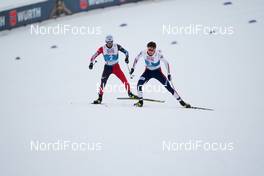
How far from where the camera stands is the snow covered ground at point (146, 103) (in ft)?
29.4

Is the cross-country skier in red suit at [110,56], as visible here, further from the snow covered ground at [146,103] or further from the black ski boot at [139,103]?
the snow covered ground at [146,103]

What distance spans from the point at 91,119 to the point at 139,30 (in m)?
5.52

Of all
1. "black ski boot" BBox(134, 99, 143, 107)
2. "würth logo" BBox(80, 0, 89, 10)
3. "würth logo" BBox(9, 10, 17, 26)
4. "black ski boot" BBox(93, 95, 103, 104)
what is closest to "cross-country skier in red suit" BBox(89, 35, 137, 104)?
"black ski boot" BBox(93, 95, 103, 104)

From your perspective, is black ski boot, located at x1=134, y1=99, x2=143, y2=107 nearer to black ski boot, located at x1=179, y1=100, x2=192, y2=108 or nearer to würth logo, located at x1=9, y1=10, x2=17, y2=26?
black ski boot, located at x1=179, y1=100, x2=192, y2=108

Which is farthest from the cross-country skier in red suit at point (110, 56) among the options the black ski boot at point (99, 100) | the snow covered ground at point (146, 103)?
the snow covered ground at point (146, 103)

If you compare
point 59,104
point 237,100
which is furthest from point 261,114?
point 59,104

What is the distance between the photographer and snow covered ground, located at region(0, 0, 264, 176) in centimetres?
897

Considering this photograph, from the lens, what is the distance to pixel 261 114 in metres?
9.80

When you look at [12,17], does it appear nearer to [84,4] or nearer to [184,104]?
[84,4]

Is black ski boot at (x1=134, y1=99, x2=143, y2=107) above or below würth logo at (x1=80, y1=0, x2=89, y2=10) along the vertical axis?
below

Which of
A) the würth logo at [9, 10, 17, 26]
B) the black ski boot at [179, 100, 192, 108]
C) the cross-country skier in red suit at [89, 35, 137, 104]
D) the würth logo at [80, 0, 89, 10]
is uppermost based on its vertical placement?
the würth logo at [80, 0, 89, 10]

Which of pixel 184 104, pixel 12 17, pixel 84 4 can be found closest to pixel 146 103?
pixel 184 104

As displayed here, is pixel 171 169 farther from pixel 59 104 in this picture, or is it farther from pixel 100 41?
pixel 100 41

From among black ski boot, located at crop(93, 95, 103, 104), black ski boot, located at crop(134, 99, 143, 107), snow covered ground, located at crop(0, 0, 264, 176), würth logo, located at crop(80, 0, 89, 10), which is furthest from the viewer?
würth logo, located at crop(80, 0, 89, 10)
